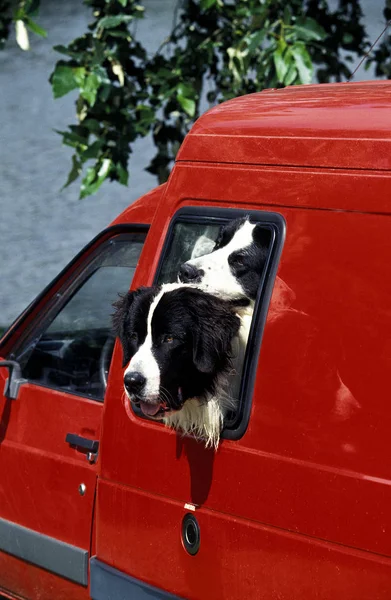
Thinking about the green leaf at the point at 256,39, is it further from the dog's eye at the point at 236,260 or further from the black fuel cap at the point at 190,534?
the black fuel cap at the point at 190,534

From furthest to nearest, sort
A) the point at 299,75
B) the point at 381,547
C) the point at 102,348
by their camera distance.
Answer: the point at 299,75
the point at 102,348
the point at 381,547

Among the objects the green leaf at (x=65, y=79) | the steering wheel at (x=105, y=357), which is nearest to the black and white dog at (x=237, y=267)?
the steering wheel at (x=105, y=357)

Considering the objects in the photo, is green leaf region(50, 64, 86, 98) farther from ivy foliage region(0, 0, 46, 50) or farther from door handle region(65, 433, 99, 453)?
door handle region(65, 433, 99, 453)

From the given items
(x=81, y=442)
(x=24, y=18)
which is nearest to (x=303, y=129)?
(x=81, y=442)

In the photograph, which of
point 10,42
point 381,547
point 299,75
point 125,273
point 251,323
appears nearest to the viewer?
point 381,547

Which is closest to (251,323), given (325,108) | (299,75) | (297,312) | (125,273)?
(297,312)

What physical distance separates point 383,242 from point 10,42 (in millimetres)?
9630

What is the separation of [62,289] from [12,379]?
0.41 metres

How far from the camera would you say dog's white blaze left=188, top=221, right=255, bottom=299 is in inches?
133

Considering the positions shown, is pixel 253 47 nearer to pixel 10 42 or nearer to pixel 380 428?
pixel 380 428

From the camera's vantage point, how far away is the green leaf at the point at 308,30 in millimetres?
6289

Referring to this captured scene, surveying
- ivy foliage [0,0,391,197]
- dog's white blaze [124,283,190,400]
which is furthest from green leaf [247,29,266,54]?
dog's white blaze [124,283,190,400]

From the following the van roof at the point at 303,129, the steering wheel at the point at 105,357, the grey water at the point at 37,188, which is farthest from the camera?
the grey water at the point at 37,188

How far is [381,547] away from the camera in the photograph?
107 inches
